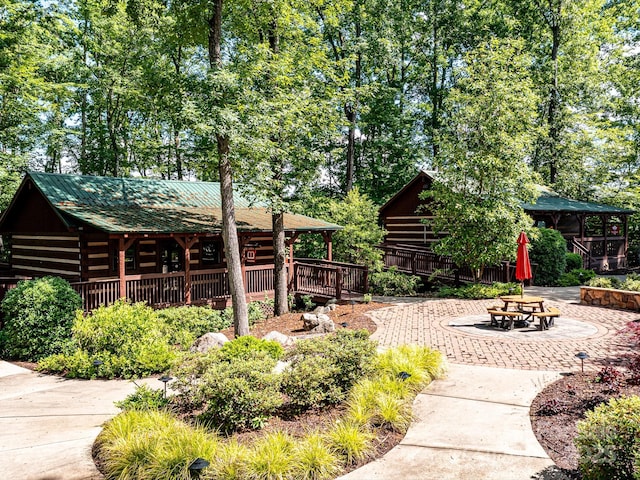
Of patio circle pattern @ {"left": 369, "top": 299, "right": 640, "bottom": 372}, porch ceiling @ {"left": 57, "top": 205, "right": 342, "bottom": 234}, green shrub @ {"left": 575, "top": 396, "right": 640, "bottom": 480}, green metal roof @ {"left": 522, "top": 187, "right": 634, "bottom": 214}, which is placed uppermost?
green metal roof @ {"left": 522, "top": 187, "right": 634, "bottom": 214}

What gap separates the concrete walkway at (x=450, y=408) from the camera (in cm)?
490

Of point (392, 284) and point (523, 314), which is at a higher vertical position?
point (523, 314)

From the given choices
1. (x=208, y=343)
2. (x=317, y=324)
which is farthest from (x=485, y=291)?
(x=208, y=343)

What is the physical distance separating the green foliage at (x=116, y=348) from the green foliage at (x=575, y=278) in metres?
17.7

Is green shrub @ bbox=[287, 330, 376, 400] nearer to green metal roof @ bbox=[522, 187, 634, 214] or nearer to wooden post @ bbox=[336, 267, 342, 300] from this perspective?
wooden post @ bbox=[336, 267, 342, 300]

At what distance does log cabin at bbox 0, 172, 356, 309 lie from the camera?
14.3 meters

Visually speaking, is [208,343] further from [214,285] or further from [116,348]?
[214,285]

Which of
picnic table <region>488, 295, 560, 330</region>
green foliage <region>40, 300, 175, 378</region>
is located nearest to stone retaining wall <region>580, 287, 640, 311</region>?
picnic table <region>488, 295, 560, 330</region>

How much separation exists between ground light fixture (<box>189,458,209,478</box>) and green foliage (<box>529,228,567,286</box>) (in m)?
19.0

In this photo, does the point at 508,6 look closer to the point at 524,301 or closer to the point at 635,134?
the point at 635,134

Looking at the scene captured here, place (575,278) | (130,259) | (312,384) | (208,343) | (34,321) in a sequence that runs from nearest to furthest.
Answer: (312,384) → (208,343) → (34,321) → (130,259) → (575,278)

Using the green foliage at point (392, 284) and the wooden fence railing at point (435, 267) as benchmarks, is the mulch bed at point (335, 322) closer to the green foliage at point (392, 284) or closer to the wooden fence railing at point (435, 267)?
the green foliage at point (392, 284)

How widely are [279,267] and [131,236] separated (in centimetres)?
530

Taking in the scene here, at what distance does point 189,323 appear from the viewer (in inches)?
522
